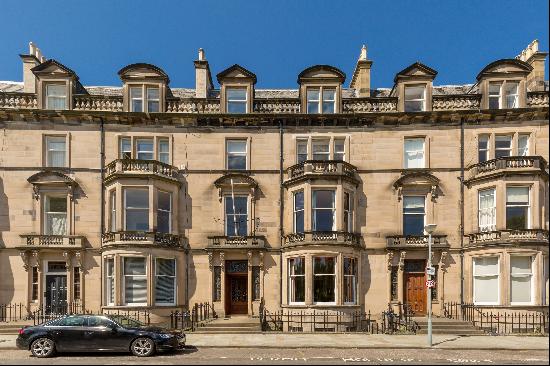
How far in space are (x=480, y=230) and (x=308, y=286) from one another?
972 cm

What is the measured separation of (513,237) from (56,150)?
24.6 m

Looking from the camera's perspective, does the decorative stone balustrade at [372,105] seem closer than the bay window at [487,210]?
No

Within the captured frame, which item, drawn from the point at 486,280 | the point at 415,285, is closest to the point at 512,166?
the point at 486,280

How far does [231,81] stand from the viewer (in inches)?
872

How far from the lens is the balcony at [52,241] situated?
20.2 m

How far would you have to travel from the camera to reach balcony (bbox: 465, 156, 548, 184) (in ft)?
63.0

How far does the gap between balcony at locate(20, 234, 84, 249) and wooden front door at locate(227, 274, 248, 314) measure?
824cm

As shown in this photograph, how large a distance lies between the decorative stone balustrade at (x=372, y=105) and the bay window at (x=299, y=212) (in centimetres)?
571

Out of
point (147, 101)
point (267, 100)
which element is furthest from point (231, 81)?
point (147, 101)

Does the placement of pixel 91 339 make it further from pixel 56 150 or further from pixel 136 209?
pixel 56 150

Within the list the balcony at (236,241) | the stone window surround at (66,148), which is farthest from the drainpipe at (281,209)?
the stone window surround at (66,148)

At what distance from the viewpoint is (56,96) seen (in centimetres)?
2150

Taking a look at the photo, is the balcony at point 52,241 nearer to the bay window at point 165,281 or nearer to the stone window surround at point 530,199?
the bay window at point 165,281

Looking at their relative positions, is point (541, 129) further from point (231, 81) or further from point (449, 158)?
point (231, 81)
